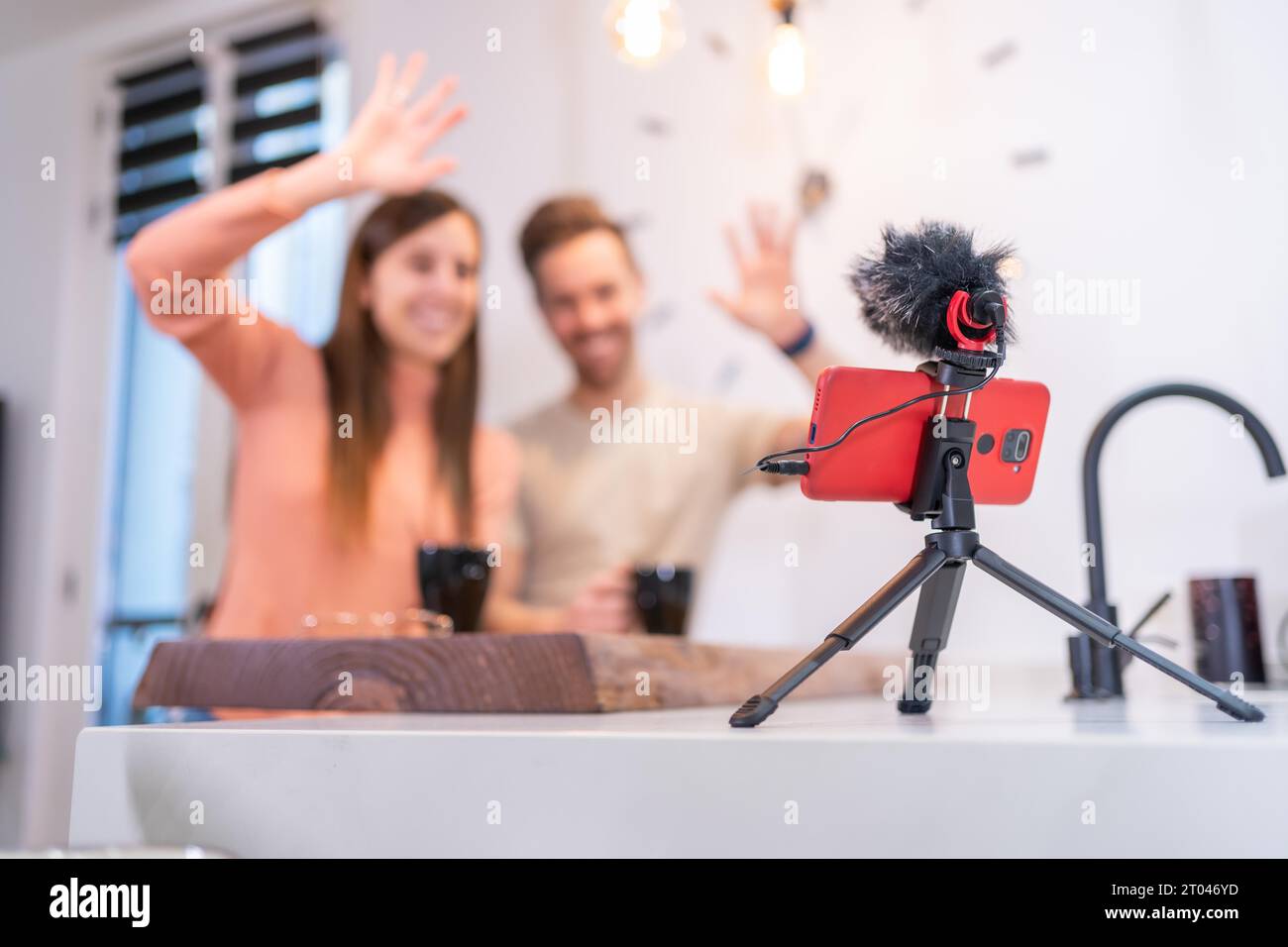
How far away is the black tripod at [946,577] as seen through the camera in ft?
2.31

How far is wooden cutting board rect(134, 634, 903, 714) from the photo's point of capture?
883 millimetres

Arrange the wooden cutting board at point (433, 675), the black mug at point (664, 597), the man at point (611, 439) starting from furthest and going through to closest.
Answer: the man at point (611, 439) → the black mug at point (664, 597) → the wooden cutting board at point (433, 675)

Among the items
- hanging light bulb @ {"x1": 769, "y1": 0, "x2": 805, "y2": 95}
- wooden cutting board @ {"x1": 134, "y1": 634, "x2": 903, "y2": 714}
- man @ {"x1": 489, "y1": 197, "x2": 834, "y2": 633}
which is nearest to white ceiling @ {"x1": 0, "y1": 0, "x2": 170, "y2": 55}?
man @ {"x1": 489, "y1": 197, "x2": 834, "y2": 633}

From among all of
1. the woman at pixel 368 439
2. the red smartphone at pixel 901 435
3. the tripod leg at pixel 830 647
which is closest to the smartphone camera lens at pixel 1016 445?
the red smartphone at pixel 901 435

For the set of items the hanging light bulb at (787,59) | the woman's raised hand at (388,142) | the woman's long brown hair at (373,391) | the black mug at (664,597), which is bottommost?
the black mug at (664,597)

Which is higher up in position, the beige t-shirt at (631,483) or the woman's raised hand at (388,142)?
the woman's raised hand at (388,142)

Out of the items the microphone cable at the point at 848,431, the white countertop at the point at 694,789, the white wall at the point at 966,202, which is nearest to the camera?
the white countertop at the point at 694,789

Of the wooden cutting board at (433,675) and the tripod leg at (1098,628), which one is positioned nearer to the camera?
the tripod leg at (1098,628)

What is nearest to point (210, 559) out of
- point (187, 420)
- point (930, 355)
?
point (187, 420)

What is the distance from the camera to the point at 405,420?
7.23 feet

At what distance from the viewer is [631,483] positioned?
2.08 m

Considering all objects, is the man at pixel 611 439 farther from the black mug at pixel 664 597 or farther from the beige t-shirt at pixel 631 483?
the black mug at pixel 664 597

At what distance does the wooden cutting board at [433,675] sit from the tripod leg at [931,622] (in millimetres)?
235

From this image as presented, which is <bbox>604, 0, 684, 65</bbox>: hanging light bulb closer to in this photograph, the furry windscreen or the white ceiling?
the furry windscreen
